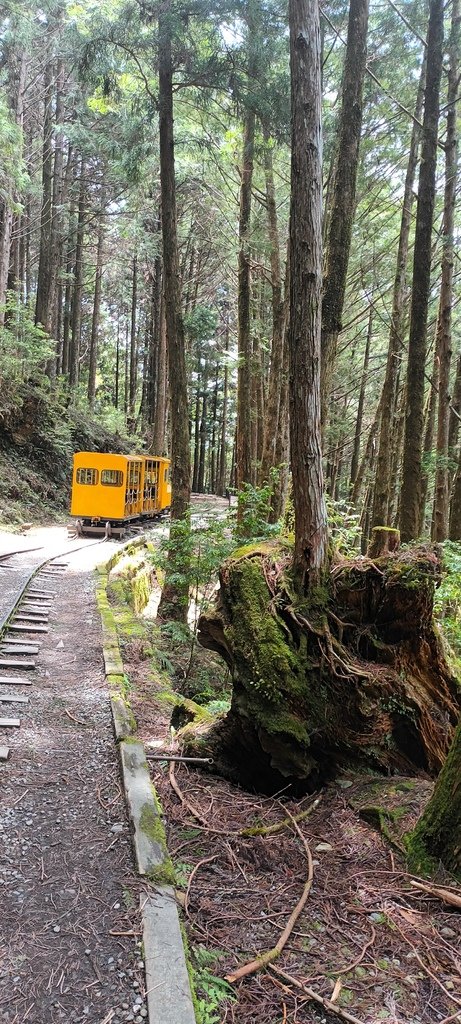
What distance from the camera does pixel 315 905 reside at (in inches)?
117

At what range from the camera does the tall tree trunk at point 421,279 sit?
7852 mm

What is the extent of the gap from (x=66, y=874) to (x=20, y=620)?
5.38 m

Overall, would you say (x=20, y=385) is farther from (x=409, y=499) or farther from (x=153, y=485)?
(x=409, y=499)

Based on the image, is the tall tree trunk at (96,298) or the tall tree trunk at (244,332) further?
the tall tree trunk at (96,298)

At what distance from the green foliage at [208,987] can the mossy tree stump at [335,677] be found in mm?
1640

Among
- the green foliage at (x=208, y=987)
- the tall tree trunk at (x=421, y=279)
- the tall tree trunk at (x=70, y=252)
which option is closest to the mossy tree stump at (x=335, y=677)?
the green foliage at (x=208, y=987)

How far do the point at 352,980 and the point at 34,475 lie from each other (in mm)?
21009

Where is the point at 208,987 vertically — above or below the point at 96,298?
below

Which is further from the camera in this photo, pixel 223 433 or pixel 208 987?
pixel 223 433

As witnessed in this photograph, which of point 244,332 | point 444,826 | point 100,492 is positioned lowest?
point 444,826

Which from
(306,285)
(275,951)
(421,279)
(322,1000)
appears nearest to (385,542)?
(306,285)

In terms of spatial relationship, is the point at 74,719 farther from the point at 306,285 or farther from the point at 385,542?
the point at 306,285

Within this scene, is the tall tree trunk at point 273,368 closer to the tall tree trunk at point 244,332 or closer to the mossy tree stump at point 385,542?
the tall tree trunk at point 244,332

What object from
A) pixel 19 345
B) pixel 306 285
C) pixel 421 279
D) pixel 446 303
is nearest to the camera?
pixel 306 285
